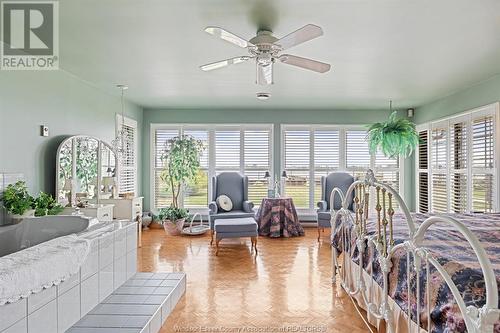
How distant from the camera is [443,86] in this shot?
4.79 metres

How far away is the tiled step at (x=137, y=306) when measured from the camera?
2.18 metres

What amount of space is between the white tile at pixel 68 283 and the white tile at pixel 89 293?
9cm

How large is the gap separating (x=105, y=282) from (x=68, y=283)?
514 millimetres

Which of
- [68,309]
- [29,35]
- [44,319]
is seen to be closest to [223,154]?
[29,35]

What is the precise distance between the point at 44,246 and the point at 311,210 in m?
5.28

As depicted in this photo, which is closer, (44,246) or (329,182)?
(44,246)

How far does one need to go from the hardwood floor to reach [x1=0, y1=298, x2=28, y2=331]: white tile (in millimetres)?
1023

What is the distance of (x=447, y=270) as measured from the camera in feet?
5.07

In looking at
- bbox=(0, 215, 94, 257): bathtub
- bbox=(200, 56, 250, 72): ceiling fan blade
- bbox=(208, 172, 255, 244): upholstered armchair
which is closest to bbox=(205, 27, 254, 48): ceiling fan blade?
bbox=(200, 56, 250, 72): ceiling fan blade

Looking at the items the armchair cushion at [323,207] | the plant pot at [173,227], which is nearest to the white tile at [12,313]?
the plant pot at [173,227]

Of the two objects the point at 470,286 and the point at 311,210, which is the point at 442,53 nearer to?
A: the point at 470,286

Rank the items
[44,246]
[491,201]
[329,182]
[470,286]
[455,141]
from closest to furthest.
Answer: [470,286], [44,246], [491,201], [455,141], [329,182]

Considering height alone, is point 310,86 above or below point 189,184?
above

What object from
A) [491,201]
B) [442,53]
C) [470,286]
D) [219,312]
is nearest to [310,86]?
[442,53]
